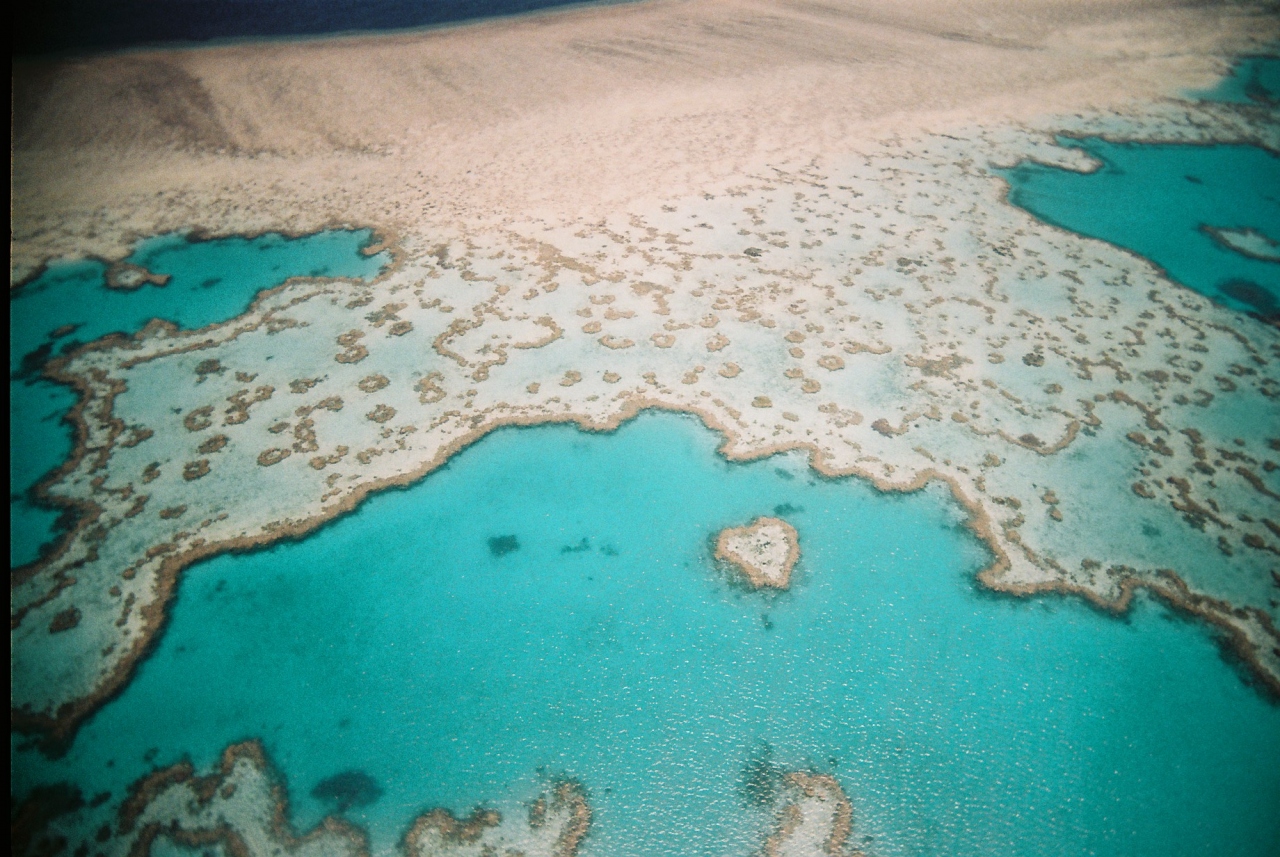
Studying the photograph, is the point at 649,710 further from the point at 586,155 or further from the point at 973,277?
the point at 586,155

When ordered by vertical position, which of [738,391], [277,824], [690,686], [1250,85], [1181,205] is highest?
[1250,85]

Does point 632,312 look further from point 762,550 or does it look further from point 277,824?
point 277,824

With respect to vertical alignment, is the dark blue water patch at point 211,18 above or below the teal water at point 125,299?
above

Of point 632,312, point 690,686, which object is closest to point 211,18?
point 632,312

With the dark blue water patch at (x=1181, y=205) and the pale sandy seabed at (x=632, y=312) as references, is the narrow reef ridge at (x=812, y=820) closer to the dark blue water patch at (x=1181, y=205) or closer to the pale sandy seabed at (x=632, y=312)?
the pale sandy seabed at (x=632, y=312)

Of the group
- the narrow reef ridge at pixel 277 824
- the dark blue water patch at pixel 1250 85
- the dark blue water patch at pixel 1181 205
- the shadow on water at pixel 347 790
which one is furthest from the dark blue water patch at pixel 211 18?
A: the shadow on water at pixel 347 790

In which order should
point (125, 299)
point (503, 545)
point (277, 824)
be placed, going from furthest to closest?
point (125, 299) → point (503, 545) → point (277, 824)
